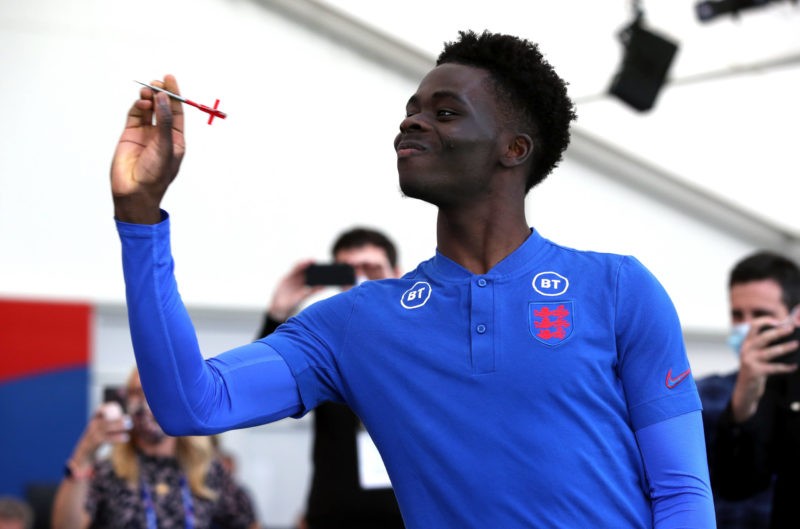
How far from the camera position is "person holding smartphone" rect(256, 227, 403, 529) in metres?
3.30

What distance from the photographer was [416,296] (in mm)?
1699

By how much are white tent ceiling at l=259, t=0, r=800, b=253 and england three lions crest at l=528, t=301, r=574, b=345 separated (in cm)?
702

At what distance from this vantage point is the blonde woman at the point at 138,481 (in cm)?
371

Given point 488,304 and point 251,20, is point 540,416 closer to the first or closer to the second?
point 488,304

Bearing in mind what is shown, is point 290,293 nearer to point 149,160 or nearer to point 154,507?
point 154,507

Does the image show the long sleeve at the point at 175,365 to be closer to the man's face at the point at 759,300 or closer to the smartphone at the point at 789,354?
the smartphone at the point at 789,354

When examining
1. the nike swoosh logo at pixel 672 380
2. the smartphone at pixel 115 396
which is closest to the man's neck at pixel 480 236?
the nike swoosh logo at pixel 672 380

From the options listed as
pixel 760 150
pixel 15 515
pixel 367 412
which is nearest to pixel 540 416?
pixel 367 412

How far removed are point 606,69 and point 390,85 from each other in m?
1.69

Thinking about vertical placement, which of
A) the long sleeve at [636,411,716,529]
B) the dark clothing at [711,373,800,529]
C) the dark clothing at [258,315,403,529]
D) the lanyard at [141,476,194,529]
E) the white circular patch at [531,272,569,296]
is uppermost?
the white circular patch at [531,272,569,296]

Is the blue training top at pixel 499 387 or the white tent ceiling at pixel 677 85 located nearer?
the blue training top at pixel 499 387

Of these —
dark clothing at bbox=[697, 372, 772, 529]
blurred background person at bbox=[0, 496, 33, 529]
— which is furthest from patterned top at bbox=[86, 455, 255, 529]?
dark clothing at bbox=[697, 372, 772, 529]

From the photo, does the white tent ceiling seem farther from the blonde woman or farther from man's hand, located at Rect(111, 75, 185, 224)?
man's hand, located at Rect(111, 75, 185, 224)

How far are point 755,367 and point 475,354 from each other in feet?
4.16
